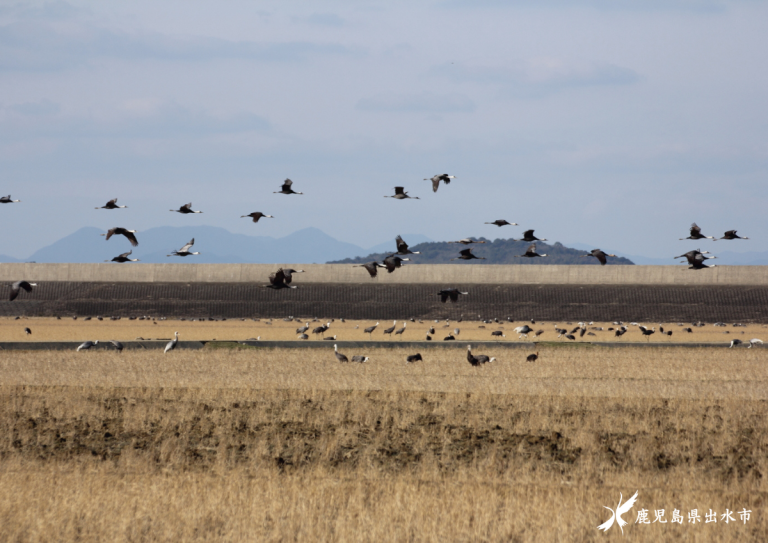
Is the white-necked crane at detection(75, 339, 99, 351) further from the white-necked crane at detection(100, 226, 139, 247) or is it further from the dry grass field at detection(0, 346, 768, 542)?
the white-necked crane at detection(100, 226, 139, 247)

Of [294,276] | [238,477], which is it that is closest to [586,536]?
[238,477]

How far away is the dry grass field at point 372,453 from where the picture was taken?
12.3 meters

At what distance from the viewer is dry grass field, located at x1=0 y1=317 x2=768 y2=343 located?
54.8 meters

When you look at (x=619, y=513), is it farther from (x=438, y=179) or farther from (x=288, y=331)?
(x=288, y=331)

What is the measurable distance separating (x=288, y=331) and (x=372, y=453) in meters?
45.7

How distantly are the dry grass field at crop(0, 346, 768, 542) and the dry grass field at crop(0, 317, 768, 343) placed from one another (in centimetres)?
2287

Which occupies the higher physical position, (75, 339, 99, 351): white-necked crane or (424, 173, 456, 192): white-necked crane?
(424, 173, 456, 192): white-necked crane

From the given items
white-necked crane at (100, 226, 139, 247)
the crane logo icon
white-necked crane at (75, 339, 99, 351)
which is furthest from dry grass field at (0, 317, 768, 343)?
the crane logo icon

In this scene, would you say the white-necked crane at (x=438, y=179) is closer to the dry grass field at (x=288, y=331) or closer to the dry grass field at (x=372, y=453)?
the dry grass field at (x=372, y=453)

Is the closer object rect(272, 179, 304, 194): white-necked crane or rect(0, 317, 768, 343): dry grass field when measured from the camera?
rect(272, 179, 304, 194): white-necked crane

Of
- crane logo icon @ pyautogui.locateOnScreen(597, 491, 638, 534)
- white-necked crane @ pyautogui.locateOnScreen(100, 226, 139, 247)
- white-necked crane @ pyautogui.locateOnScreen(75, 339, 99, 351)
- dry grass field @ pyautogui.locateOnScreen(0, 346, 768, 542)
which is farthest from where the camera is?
white-necked crane @ pyautogui.locateOnScreen(75, 339, 99, 351)

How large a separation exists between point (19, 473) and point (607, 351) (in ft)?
109

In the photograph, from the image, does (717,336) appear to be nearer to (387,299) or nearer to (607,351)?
(607,351)

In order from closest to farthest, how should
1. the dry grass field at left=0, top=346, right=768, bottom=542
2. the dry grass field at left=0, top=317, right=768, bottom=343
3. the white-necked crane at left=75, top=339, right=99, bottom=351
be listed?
the dry grass field at left=0, top=346, right=768, bottom=542, the white-necked crane at left=75, top=339, right=99, bottom=351, the dry grass field at left=0, top=317, right=768, bottom=343
